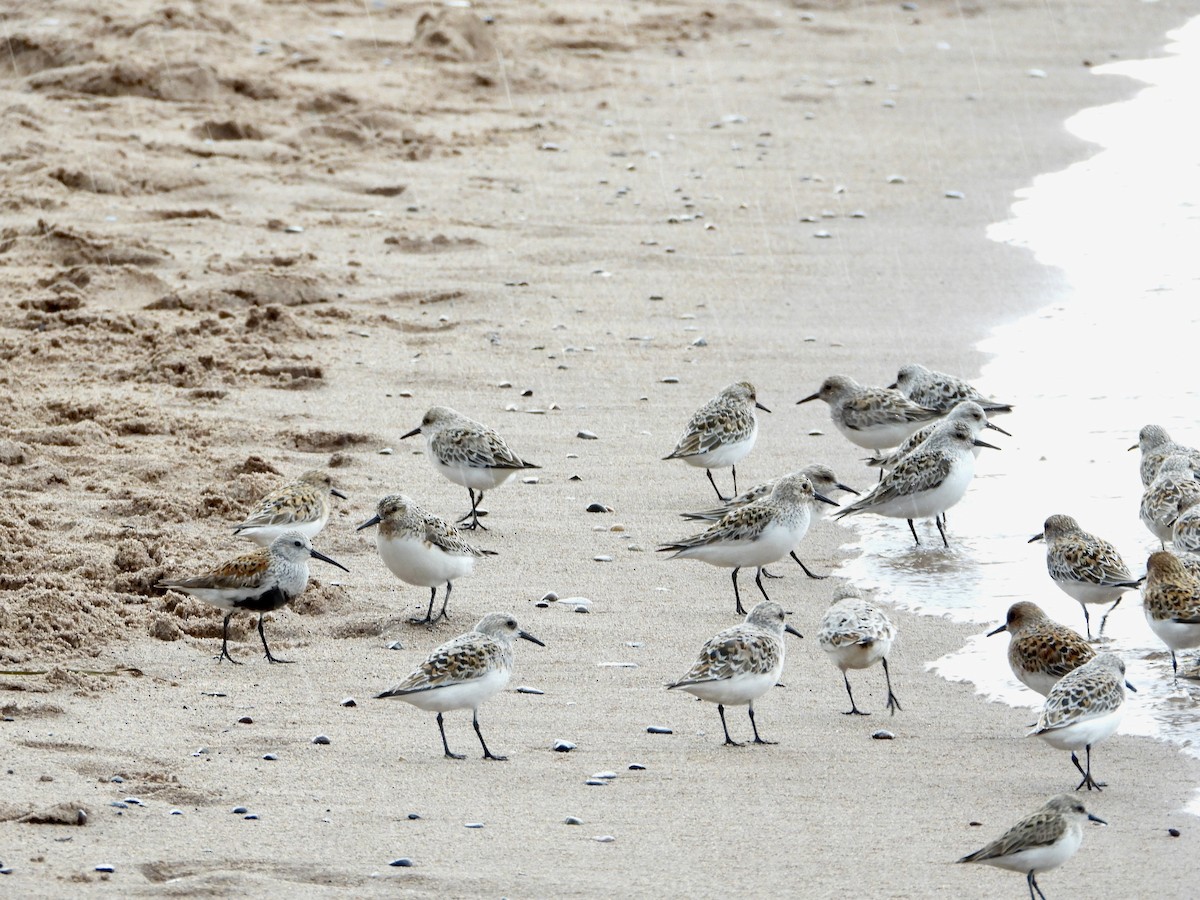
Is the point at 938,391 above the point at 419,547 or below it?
below

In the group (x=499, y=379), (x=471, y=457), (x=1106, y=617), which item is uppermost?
(x=471, y=457)

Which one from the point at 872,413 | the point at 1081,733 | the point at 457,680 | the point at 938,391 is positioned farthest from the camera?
the point at 938,391

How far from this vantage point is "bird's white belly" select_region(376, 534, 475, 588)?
6754 millimetres

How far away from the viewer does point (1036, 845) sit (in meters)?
4.57

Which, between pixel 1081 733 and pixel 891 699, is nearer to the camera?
pixel 1081 733

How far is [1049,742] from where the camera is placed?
5.43 m

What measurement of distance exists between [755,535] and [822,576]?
0.76 m

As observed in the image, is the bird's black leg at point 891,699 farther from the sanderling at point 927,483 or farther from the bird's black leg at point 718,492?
the bird's black leg at point 718,492

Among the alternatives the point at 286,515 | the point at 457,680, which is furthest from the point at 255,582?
the point at 457,680

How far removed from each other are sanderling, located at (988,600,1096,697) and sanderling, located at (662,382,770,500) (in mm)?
Answer: 2250

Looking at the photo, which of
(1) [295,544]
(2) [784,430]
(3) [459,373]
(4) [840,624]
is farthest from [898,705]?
(3) [459,373]

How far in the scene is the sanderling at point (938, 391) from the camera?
9016mm

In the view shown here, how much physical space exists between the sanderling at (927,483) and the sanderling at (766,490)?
0.19 meters

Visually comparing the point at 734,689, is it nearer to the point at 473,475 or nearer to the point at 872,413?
the point at 473,475
